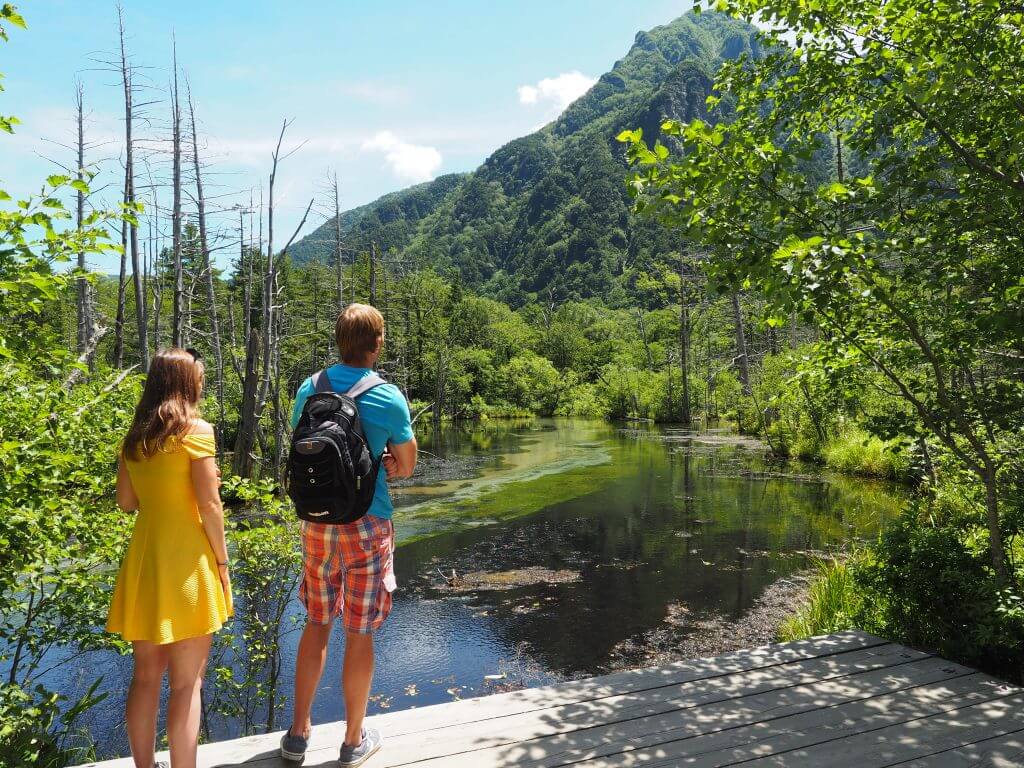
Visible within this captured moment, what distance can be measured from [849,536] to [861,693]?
8794mm

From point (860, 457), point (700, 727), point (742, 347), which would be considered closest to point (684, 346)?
point (742, 347)

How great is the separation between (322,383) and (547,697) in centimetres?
188

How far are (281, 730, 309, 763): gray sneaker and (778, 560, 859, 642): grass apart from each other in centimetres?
479

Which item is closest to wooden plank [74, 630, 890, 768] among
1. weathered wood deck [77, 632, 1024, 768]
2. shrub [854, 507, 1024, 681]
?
weathered wood deck [77, 632, 1024, 768]

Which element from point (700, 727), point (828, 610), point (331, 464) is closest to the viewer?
point (331, 464)

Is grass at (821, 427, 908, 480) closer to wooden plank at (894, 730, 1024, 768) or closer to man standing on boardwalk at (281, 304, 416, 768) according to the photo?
wooden plank at (894, 730, 1024, 768)

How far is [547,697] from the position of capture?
3.17 metres

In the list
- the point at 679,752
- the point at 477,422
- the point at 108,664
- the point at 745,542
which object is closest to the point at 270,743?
the point at 679,752

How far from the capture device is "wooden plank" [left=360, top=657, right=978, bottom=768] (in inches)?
103

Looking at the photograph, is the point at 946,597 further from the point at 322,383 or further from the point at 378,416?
the point at 322,383

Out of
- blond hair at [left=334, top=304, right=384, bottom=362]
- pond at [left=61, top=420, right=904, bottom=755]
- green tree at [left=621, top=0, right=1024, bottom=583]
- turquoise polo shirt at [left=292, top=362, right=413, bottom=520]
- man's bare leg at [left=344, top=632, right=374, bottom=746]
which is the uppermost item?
green tree at [left=621, top=0, right=1024, bottom=583]

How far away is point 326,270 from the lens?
49.0m

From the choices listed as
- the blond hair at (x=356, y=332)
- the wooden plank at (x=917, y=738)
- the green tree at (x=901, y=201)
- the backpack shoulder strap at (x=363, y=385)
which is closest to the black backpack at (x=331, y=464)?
the backpack shoulder strap at (x=363, y=385)

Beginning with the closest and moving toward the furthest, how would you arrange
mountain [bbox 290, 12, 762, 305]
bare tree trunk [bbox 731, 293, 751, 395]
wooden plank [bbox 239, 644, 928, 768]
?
wooden plank [bbox 239, 644, 928, 768] → bare tree trunk [bbox 731, 293, 751, 395] → mountain [bbox 290, 12, 762, 305]
